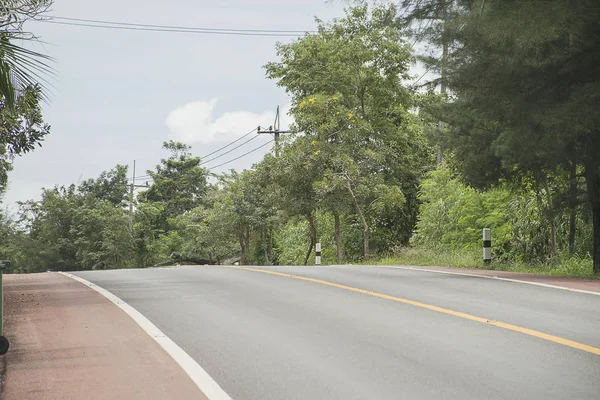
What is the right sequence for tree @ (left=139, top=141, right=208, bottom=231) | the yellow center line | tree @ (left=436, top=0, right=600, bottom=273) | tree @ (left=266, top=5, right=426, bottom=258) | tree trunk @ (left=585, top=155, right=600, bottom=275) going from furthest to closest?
tree @ (left=139, top=141, right=208, bottom=231), tree @ (left=266, top=5, right=426, bottom=258), tree trunk @ (left=585, top=155, right=600, bottom=275), tree @ (left=436, top=0, right=600, bottom=273), the yellow center line

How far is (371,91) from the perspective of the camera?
3209 centimetres

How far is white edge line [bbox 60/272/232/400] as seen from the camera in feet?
16.5

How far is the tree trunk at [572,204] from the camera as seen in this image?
15.3 meters

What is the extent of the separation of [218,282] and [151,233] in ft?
171

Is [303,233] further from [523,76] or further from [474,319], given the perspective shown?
[474,319]

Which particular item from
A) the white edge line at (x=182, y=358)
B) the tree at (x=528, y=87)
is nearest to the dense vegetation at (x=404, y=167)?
the tree at (x=528, y=87)

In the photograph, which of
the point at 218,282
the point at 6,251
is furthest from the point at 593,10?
the point at 6,251

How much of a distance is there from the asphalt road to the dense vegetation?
3.64 metres

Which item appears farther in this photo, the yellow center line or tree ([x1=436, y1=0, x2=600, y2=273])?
tree ([x1=436, y1=0, x2=600, y2=273])

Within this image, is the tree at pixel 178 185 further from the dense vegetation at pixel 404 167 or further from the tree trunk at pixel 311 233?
the tree trunk at pixel 311 233

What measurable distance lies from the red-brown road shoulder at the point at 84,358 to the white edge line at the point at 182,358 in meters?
0.06

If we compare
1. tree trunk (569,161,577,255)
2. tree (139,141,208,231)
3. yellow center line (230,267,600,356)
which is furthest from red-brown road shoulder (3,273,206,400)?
tree (139,141,208,231)

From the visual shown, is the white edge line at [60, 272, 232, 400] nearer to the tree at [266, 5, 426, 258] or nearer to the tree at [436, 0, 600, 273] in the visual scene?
the tree at [436, 0, 600, 273]

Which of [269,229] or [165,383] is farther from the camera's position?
[269,229]
